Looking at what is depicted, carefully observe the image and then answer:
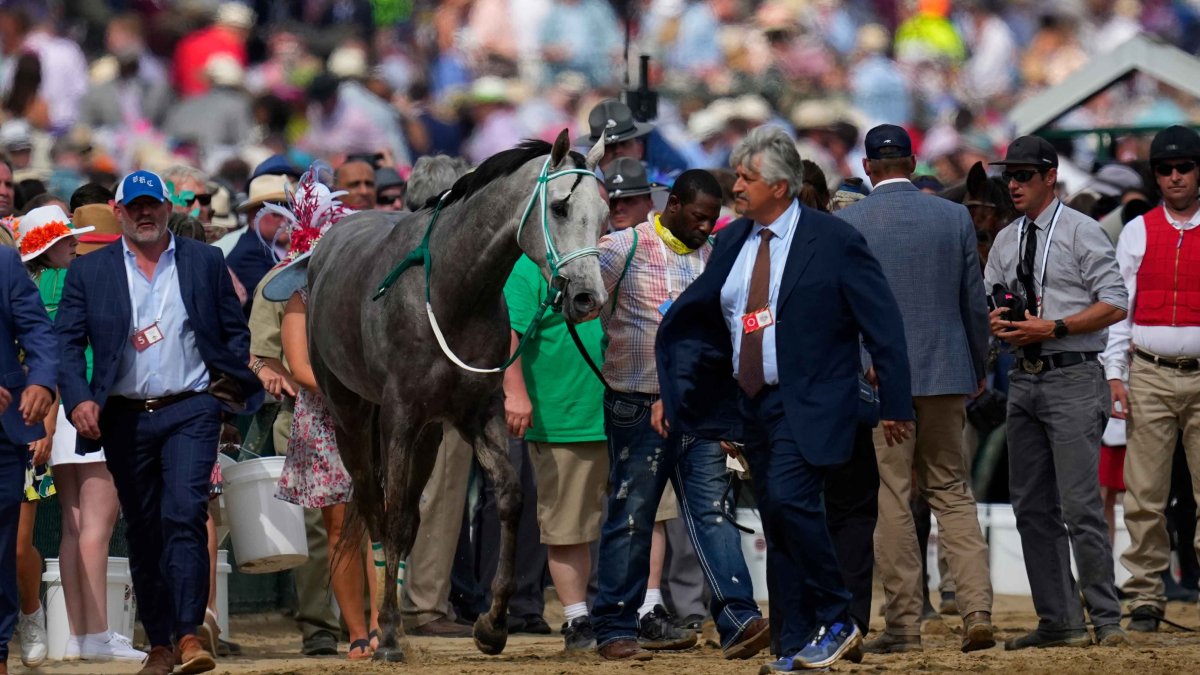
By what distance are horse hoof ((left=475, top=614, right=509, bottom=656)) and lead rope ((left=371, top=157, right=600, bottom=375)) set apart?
3.98 ft

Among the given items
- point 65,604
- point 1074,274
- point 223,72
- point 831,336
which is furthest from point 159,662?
point 223,72

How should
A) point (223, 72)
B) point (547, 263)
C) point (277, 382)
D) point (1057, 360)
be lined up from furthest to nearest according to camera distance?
point (223, 72)
point (277, 382)
point (1057, 360)
point (547, 263)

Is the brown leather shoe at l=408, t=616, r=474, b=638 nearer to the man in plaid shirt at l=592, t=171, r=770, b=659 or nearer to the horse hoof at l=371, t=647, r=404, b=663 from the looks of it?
the horse hoof at l=371, t=647, r=404, b=663

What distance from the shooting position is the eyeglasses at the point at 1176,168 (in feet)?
35.1

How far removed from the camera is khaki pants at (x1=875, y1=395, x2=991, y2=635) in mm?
9875

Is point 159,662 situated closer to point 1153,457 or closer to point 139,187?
point 139,187

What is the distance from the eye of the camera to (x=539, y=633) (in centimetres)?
1202

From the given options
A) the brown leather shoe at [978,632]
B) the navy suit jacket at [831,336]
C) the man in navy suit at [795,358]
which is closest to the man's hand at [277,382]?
the man in navy suit at [795,358]

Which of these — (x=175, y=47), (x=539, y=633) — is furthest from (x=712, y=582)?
(x=175, y=47)

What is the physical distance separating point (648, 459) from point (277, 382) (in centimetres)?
242

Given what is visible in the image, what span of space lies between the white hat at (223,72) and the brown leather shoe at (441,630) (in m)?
10.6

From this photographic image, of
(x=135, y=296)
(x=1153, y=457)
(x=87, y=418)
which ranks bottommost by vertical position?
(x=1153, y=457)

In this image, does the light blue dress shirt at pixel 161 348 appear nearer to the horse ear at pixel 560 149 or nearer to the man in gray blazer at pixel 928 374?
the horse ear at pixel 560 149

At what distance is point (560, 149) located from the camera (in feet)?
31.7
